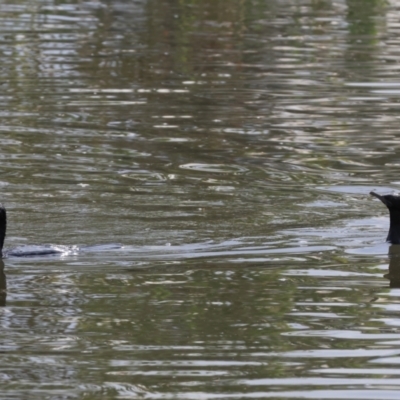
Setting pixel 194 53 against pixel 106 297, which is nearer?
pixel 106 297

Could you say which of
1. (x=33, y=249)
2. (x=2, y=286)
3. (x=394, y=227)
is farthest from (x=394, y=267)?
(x=2, y=286)

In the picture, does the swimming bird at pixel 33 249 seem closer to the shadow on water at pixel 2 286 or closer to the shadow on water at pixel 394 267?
the shadow on water at pixel 2 286

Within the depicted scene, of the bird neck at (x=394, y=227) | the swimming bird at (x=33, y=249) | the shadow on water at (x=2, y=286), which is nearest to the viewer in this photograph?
the shadow on water at (x=2, y=286)

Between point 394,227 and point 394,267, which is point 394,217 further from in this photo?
point 394,267

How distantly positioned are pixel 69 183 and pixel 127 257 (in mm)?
2650

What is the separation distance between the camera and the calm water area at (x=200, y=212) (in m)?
6.18

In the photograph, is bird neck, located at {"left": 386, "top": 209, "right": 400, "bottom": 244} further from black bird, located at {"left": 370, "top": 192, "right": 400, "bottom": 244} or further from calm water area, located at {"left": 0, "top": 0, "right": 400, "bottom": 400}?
calm water area, located at {"left": 0, "top": 0, "right": 400, "bottom": 400}

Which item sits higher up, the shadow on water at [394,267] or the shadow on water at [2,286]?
the shadow on water at [2,286]

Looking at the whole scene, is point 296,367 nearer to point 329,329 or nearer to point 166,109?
point 329,329

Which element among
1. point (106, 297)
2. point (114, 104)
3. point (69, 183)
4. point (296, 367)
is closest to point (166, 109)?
point (114, 104)

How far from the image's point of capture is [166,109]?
14852 mm

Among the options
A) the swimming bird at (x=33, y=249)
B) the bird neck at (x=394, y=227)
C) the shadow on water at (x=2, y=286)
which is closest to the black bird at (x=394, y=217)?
the bird neck at (x=394, y=227)

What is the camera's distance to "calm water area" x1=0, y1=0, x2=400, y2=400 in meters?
6.18

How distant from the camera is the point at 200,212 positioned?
33.4 feet
